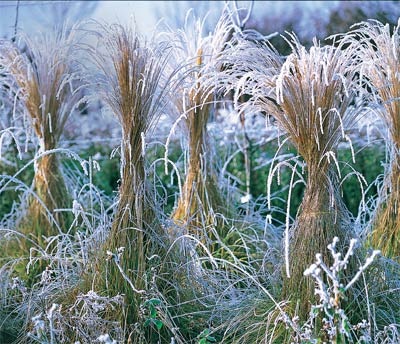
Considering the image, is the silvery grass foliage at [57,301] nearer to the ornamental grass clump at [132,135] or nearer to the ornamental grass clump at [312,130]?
the ornamental grass clump at [132,135]

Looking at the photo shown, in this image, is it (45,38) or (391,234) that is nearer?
(391,234)

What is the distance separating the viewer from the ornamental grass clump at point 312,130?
9.75 ft

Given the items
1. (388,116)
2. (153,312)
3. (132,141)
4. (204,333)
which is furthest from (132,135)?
(388,116)

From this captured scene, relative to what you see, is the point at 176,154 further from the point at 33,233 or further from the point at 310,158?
the point at 310,158

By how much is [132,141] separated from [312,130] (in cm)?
78

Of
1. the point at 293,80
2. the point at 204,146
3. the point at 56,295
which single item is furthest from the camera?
the point at 204,146

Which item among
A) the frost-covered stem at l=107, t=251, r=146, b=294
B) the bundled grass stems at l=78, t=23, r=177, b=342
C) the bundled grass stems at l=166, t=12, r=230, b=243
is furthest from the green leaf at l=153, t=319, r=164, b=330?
the bundled grass stems at l=166, t=12, r=230, b=243

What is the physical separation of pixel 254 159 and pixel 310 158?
3.03 metres

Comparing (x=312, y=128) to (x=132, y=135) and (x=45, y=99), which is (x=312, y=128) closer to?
(x=132, y=135)

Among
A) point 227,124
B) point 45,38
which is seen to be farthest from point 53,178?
point 227,124

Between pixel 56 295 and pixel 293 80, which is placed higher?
pixel 293 80

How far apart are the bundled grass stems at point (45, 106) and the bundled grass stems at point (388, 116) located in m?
1.58

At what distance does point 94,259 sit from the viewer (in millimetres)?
3312

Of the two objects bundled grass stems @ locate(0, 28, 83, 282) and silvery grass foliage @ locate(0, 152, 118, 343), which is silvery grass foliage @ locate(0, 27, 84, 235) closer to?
bundled grass stems @ locate(0, 28, 83, 282)
